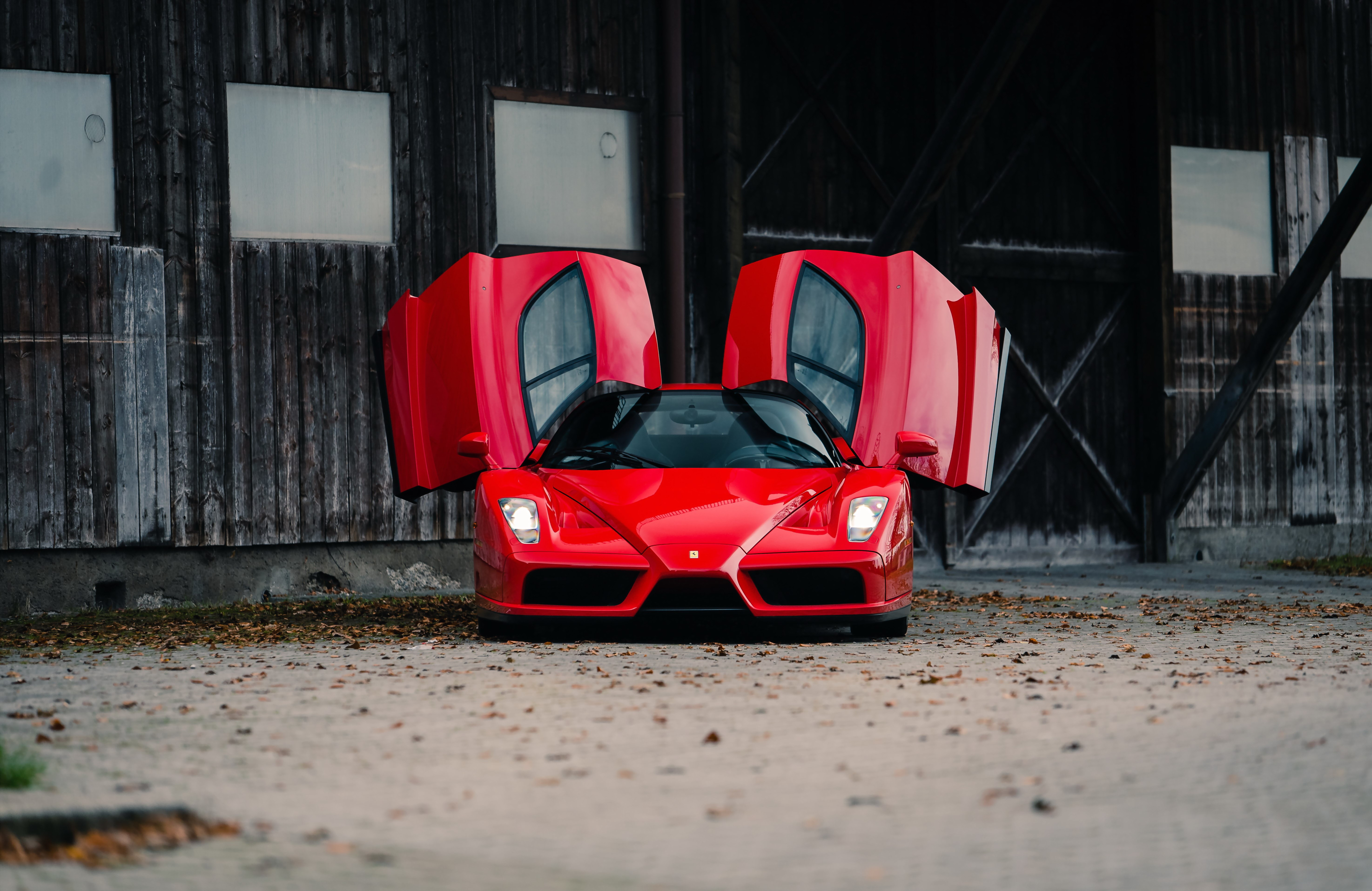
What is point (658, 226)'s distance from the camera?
520 inches

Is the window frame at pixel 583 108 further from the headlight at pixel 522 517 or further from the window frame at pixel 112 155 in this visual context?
the headlight at pixel 522 517

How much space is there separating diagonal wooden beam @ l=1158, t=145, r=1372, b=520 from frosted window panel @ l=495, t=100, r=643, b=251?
6.34 metres

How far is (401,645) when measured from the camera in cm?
728

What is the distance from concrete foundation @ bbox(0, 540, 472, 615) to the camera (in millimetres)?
10789

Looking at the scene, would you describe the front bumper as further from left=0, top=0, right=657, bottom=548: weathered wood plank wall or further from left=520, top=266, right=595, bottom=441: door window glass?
left=0, top=0, right=657, bottom=548: weathered wood plank wall

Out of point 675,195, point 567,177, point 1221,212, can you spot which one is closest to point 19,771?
point 567,177

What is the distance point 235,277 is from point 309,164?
1199 millimetres

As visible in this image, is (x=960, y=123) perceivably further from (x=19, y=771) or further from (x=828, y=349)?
(x=19, y=771)

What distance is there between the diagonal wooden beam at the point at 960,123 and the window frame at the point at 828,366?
4.23 meters

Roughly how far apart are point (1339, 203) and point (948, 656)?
9906mm

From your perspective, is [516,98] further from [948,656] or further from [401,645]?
[948,656]

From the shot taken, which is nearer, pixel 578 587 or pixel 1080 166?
pixel 578 587

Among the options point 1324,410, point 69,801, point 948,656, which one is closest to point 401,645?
point 948,656

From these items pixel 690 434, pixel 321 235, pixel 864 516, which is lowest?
pixel 864 516
